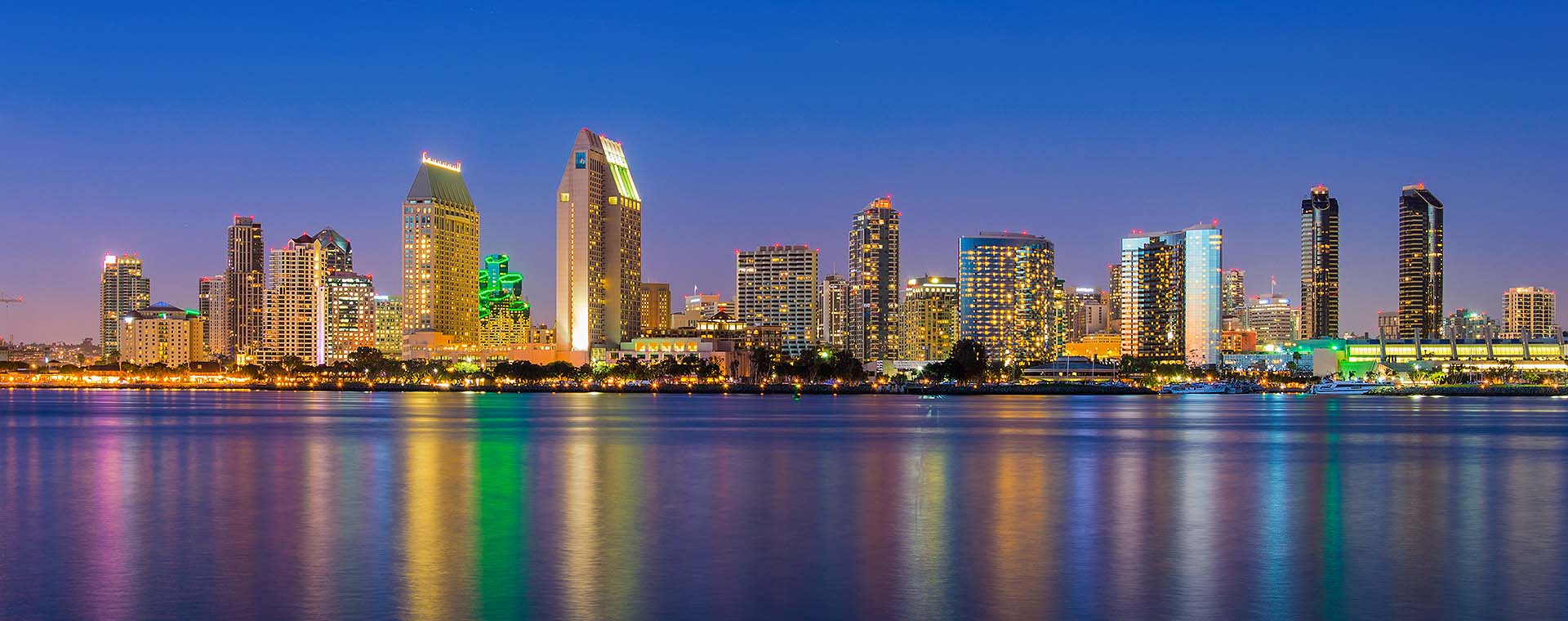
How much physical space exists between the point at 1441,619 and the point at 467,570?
16866 mm

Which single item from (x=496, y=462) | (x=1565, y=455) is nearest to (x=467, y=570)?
(x=496, y=462)

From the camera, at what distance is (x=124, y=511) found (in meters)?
37.4

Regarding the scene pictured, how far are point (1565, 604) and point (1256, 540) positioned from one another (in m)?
8.42

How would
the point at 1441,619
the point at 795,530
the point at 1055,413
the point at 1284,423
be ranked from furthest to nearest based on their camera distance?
1. the point at 1055,413
2. the point at 1284,423
3. the point at 795,530
4. the point at 1441,619

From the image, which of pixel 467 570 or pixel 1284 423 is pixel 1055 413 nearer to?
pixel 1284 423

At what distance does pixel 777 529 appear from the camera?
33.3 metres

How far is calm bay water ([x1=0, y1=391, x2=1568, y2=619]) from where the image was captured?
23.6 metres

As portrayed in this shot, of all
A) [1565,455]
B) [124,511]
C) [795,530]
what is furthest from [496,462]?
[1565,455]

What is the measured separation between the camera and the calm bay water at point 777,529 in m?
23.6

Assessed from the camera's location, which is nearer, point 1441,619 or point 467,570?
point 1441,619

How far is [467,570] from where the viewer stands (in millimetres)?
26438

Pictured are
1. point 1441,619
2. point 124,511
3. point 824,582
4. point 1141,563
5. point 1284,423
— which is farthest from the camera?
point 1284,423

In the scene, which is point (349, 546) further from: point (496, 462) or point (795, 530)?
point (496, 462)

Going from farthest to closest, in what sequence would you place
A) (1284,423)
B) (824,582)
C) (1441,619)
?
1. (1284,423)
2. (824,582)
3. (1441,619)
